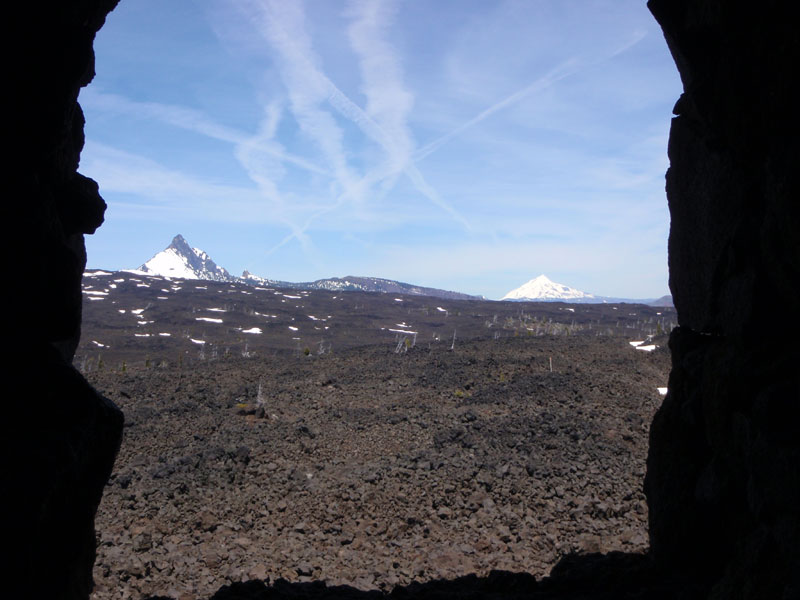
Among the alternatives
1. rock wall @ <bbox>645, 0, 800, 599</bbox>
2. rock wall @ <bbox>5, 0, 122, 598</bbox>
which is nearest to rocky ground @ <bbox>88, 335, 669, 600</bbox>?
rock wall @ <bbox>5, 0, 122, 598</bbox>

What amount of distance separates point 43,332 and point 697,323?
38.7ft

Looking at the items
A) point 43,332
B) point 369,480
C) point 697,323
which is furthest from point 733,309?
point 369,480

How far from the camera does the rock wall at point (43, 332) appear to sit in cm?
756

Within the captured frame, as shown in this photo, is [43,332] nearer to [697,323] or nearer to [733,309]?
[733,309]

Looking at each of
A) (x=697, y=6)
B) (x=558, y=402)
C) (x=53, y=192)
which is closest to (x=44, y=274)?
(x=53, y=192)

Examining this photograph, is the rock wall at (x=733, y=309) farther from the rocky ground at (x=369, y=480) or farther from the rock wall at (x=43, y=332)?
the rock wall at (x=43, y=332)

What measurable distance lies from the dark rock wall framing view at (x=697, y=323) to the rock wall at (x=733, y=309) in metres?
0.03

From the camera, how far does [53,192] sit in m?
9.74

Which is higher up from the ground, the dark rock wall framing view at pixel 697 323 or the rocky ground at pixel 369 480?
the dark rock wall framing view at pixel 697 323

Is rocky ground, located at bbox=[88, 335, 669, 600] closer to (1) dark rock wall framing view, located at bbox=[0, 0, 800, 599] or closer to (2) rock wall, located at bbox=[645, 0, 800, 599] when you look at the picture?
(1) dark rock wall framing view, located at bbox=[0, 0, 800, 599]

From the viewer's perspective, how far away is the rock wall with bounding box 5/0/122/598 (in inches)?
298

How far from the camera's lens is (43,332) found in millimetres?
8992

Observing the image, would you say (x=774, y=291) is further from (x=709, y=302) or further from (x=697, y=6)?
(x=697, y=6)

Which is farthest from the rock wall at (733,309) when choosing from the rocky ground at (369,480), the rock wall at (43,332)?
the rock wall at (43,332)
